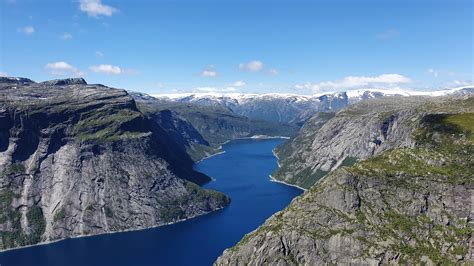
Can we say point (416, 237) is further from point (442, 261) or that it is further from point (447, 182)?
point (447, 182)

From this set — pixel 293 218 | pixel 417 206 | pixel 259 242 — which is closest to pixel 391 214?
pixel 417 206

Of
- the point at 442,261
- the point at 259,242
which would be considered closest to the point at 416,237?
the point at 442,261

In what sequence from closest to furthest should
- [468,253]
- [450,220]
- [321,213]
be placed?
[468,253]
[450,220]
[321,213]

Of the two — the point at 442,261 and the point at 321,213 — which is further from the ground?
the point at 321,213

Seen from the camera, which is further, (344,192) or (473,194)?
(344,192)

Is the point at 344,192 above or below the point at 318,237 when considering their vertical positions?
above

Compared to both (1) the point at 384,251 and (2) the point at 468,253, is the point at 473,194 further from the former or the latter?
(1) the point at 384,251

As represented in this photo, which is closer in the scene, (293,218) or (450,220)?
(450,220)

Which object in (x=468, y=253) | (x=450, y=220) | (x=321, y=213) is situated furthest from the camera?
(x=321, y=213)

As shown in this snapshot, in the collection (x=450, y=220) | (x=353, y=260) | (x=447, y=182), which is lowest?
(x=353, y=260)
